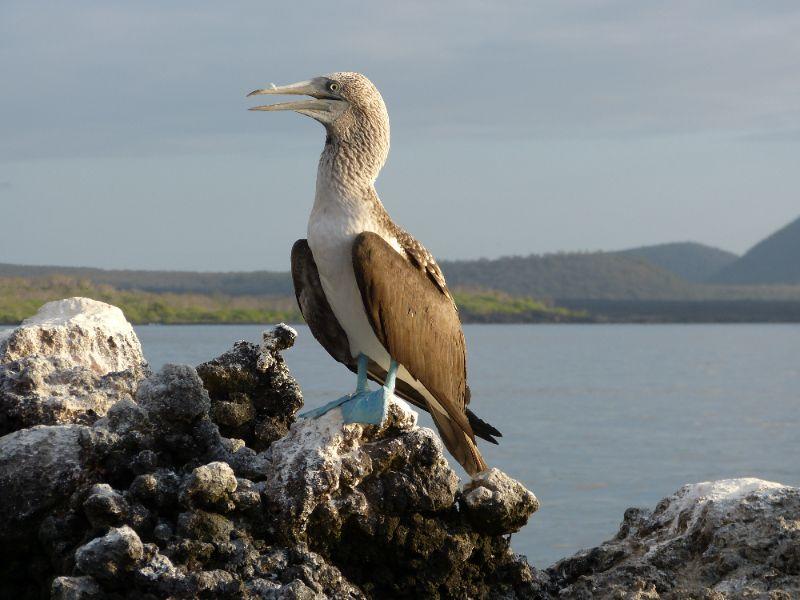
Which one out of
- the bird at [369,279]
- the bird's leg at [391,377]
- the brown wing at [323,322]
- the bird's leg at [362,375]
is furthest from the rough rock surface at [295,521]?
the brown wing at [323,322]

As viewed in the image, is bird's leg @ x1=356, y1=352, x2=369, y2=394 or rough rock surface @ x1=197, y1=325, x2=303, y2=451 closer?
bird's leg @ x1=356, y1=352, x2=369, y2=394

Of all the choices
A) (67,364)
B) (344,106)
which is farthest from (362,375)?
(67,364)

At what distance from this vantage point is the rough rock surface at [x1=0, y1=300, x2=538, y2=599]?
645 cm

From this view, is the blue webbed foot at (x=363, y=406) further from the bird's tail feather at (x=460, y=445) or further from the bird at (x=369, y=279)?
the bird's tail feather at (x=460, y=445)

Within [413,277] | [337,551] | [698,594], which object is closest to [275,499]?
[337,551]

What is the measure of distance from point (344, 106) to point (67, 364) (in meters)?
2.66

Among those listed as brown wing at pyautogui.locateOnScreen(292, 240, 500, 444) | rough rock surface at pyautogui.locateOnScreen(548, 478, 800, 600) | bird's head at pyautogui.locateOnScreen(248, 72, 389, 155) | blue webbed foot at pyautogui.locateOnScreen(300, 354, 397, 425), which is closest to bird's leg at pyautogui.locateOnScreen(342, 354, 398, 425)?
blue webbed foot at pyautogui.locateOnScreen(300, 354, 397, 425)

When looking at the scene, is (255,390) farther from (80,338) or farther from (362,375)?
(80,338)

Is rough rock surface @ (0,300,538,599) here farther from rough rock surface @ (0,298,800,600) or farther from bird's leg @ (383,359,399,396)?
bird's leg @ (383,359,399,396)

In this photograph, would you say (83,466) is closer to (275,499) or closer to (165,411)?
(165,411)

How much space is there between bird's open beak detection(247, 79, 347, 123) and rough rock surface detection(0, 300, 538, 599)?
5.40 ft

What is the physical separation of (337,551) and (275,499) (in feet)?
1.65

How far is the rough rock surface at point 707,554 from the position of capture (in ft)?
23.4

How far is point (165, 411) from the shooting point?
7133 millimetres
